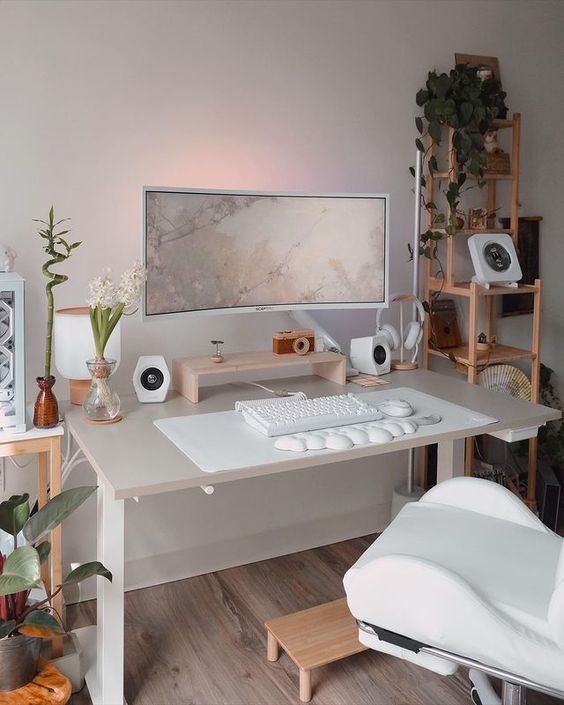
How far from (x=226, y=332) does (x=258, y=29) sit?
1.00 metres

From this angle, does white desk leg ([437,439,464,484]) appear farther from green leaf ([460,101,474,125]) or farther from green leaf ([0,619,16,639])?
green leaf ([0,619,16,639])

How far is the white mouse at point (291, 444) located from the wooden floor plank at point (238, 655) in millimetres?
720

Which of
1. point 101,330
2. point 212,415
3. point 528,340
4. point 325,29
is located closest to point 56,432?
point 101,330

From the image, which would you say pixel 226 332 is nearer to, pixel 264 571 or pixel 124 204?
pixel 124 204

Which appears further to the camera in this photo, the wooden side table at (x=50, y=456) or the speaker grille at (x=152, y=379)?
the speaker grille at (x=152, y=379)

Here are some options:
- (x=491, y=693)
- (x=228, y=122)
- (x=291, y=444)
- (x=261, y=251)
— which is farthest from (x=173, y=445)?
(x=228, y=122)

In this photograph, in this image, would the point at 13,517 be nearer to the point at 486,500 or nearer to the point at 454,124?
the point at 486,500

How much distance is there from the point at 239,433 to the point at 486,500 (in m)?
0.60

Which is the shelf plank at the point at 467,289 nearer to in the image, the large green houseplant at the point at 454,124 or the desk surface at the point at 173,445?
the large green houseplant at the point at 454,124

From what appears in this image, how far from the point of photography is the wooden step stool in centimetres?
192

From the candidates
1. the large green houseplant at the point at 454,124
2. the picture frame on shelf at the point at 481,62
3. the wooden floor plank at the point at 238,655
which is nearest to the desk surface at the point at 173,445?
the wooden floor plank at the point at 238,655

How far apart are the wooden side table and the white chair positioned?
32.6 inches

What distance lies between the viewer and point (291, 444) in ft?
5.57

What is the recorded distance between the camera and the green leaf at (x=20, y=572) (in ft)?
5.18
